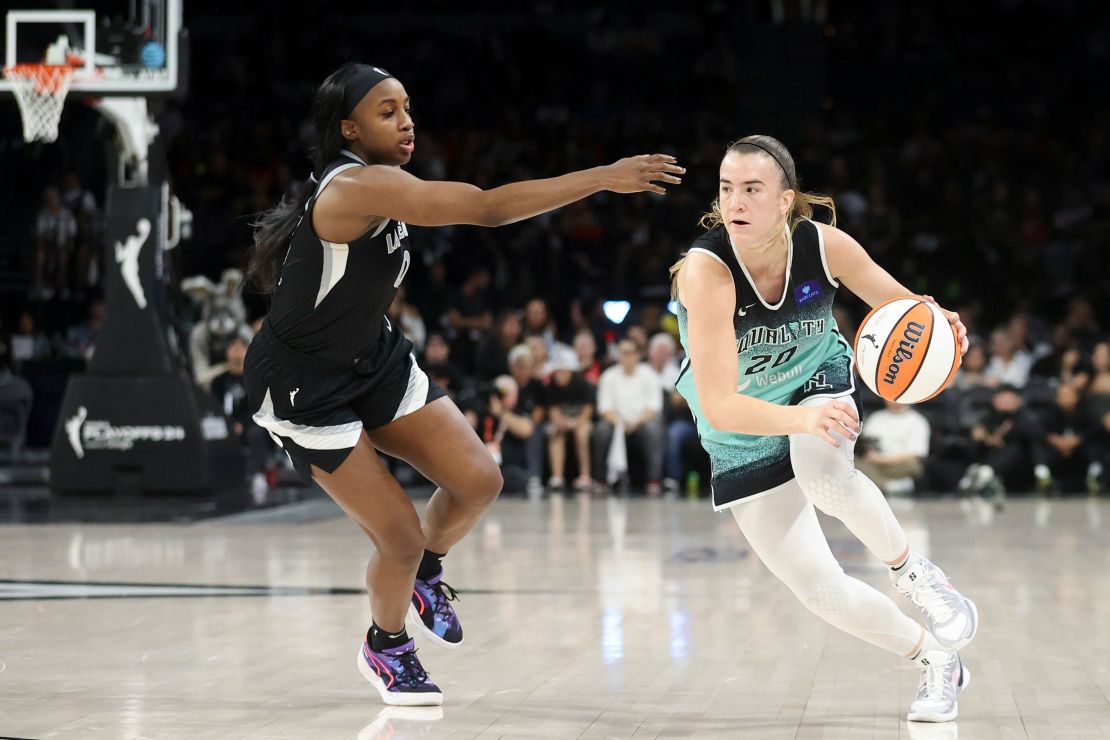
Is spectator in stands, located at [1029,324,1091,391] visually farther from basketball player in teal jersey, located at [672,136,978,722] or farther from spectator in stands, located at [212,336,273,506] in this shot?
basketball player in teal jersey, located at [672,136,978,722]

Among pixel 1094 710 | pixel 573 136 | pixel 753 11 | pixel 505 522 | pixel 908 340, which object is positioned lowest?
pixel 505 522

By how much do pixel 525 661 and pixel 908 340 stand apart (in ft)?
6.52

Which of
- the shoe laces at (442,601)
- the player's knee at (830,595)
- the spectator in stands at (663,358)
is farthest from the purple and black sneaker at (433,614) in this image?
the spectator in stands at (663,358)

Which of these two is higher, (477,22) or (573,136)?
(477,22)

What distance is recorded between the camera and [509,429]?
13734 millimetres

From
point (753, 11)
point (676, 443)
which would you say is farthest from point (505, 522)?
point (753, 11)

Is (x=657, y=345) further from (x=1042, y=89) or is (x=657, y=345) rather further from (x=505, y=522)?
(x=1042, y=89)

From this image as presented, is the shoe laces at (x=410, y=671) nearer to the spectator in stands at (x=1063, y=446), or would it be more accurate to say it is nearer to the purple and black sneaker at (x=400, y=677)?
the purple and black sneaker at (x=400, y=677)

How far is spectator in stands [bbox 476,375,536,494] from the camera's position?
44.5 ft

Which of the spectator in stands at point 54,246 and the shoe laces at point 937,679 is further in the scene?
the spectator in stands at point 54,246

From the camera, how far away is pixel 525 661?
5.32 metres

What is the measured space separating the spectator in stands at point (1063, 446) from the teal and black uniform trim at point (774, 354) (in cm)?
958

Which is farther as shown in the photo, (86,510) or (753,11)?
(753,11)

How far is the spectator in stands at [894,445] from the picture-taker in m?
12.8
